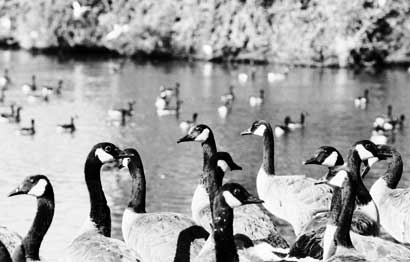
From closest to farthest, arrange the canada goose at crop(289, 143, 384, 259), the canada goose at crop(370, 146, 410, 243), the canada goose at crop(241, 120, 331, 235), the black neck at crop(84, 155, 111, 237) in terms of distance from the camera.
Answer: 1. the canada goose at crop(289, 143, 384, 259)
2. the black neck at crop(84, 155, 111, 237)
3. the canada goose at crop(370, 146, 410, 243)
4. the canada goose at crop(241, 120, 331, 235)

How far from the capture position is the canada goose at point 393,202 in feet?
44.9

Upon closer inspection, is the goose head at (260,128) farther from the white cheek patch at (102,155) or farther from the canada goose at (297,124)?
the canada goose at (297,124)

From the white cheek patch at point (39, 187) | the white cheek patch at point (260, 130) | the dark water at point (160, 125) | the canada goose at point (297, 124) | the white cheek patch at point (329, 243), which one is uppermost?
the white cheek patch at point (39, 187)

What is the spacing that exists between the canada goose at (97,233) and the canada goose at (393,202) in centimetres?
443

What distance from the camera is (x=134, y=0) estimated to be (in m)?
58.3

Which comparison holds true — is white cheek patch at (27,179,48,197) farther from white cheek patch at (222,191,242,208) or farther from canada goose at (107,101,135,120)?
canada goose at (107,101,135,120)

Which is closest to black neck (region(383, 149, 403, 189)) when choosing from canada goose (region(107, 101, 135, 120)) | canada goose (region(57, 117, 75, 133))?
canada goose (region(57, 117, 75, 133))

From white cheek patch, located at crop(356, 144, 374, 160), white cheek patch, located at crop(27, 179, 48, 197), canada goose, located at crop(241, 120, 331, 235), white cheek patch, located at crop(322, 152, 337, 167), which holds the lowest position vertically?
canada goose, located at crop(241, 120, 331, 235)

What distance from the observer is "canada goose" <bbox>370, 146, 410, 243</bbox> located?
1370 centimetres

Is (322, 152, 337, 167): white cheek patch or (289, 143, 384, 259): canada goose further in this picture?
(322, 152, 337, 167): white cheek patch

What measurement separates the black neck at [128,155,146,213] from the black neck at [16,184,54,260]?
6.97 ft

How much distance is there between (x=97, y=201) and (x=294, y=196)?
3.86 meters

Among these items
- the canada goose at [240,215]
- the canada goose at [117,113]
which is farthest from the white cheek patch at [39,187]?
the canada goose at [117,113]

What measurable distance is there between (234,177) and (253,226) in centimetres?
927
